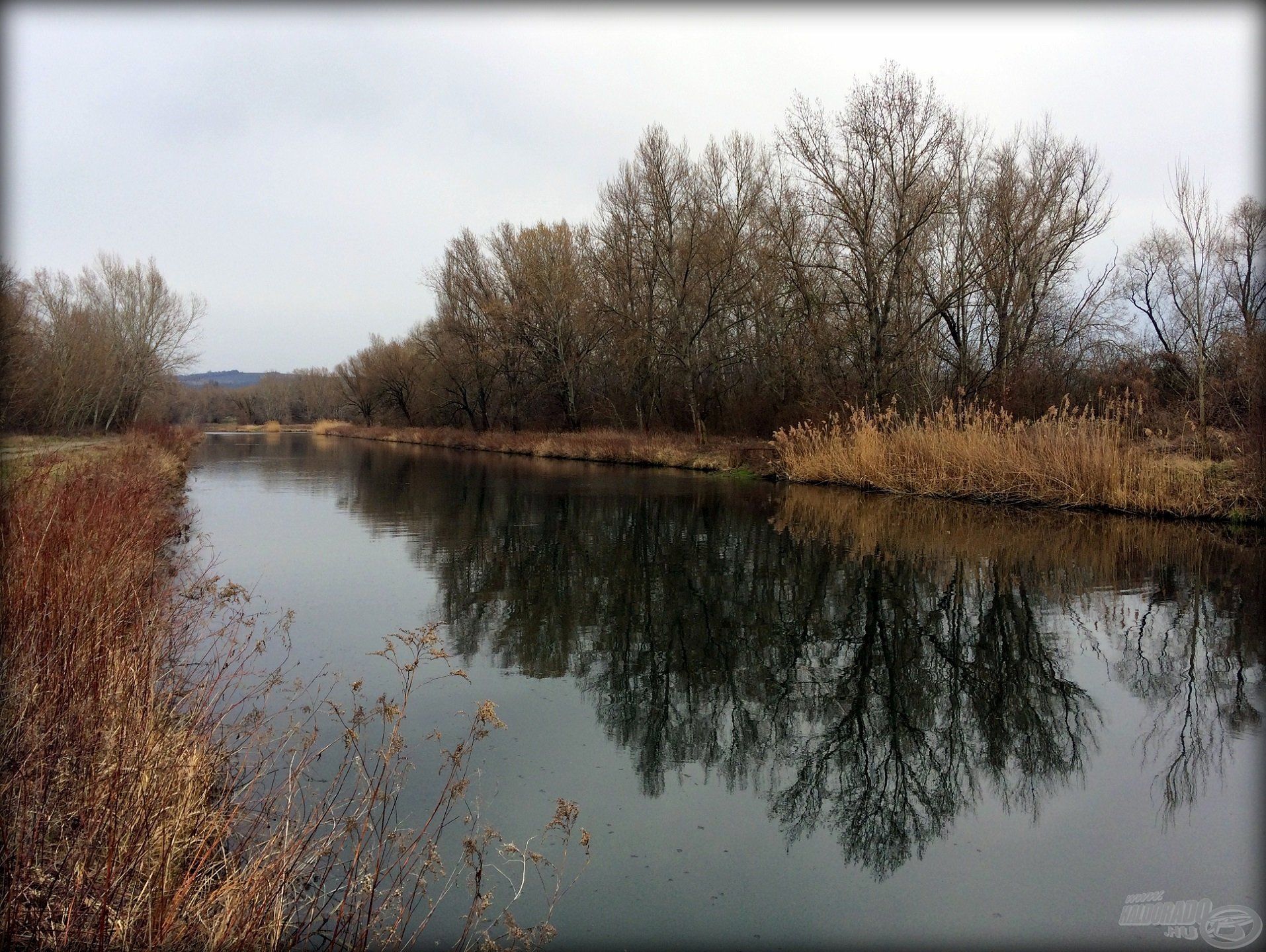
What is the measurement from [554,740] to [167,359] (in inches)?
1748

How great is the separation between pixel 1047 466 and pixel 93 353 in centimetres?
3649

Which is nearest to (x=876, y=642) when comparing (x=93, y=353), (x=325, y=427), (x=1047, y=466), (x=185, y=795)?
→ (x=185, y=795)

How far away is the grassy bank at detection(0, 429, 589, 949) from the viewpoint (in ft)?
8.45

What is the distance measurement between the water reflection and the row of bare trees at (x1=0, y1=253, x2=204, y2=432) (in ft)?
55.3

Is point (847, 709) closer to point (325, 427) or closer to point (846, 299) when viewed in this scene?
point (846, 299)

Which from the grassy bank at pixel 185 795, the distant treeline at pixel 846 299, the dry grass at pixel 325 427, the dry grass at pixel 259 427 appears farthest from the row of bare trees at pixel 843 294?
the dry grass at pixel 259 427

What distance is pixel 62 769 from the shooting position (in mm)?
3229

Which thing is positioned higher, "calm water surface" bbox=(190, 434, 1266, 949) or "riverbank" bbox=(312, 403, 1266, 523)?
"riverbank" bbox=(312, 403, 1266, 523)

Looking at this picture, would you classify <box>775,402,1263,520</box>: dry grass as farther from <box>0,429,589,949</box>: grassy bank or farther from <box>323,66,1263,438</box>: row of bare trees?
<box>0,429,589,949</box>: grassy bank

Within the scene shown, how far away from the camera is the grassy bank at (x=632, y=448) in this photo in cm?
2366

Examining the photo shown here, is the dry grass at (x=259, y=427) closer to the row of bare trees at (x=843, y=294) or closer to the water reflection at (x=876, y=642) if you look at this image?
the row of bare trees at (x=843, y=294)

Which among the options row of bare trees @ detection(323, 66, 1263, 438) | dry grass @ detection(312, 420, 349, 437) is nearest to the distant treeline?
row of bare trees @ detection(323, 66, 1263, 438)

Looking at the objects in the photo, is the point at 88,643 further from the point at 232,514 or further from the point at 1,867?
the point at 232,514

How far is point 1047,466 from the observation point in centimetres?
1422
